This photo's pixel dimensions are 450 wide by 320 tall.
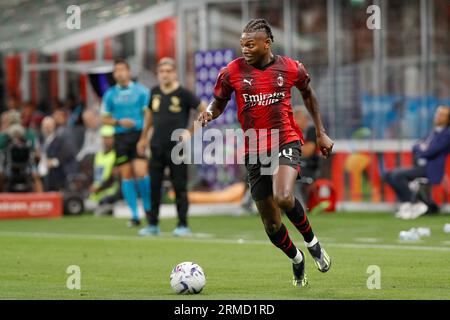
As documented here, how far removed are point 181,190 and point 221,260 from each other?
402 cm

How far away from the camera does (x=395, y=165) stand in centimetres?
2291

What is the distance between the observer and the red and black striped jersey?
10.8 metres

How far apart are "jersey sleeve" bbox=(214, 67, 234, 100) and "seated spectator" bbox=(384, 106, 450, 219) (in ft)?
32.1

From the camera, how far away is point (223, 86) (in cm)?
1096

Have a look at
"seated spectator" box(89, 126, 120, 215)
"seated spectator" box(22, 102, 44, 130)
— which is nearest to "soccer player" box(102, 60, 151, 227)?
"seated spectator" box(89, 126, 120, 215)

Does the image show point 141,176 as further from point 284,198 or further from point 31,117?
point 31,117

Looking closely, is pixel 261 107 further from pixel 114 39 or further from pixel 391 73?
pixel 114 39

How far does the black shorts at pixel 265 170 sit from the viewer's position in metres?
10.7

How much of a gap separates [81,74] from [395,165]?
12225mm

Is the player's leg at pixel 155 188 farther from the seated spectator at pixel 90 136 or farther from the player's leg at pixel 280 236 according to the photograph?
the seated spectator at pixel 90 136

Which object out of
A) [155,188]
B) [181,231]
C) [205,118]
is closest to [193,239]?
[181,231]

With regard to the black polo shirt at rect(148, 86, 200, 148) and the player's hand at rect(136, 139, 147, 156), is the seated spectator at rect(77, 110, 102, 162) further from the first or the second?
the black polo shirt at rect(148, 86, 200, 148)

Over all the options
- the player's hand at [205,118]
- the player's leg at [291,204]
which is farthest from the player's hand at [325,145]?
Answer: the player's hand at [205,118]

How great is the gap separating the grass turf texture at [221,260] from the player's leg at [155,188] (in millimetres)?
253
